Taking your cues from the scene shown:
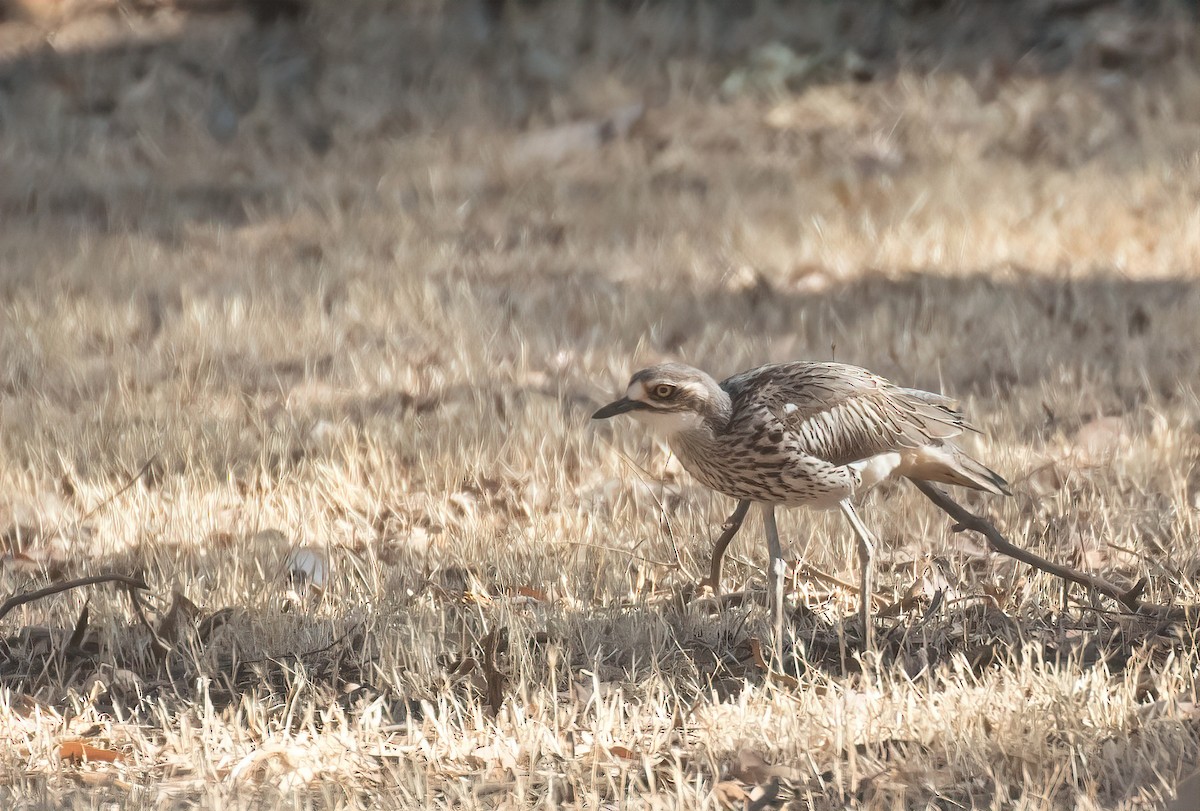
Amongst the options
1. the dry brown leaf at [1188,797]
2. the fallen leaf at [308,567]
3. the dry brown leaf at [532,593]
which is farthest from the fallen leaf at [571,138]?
the dry brown leaf at [1188,797]

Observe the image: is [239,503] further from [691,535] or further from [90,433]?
[691,535]

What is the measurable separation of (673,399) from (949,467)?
3.42ft

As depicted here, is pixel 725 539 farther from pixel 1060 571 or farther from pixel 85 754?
pixel 85 754

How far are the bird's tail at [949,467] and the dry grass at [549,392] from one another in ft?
1.50

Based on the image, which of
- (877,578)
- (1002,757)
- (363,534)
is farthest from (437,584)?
(1002,757)

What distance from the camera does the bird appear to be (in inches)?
186

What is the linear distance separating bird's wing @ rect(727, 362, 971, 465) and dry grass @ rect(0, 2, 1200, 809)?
0.63 metres

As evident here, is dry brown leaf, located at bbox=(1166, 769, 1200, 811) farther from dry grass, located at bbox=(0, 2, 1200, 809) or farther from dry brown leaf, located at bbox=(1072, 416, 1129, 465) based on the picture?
dry brown leaf, located at bbox=(1072, 416, 1129, 465)

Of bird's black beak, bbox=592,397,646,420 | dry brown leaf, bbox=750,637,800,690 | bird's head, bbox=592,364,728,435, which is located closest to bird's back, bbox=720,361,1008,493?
bird's head, bbox=592,364,728,435

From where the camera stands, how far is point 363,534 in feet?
20.6

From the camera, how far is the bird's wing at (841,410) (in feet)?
15.7

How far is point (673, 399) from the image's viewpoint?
4.69 meters

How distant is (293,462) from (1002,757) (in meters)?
3.88

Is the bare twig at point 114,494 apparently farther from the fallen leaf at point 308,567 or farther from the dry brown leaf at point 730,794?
the dry brown leaf at point 730,794
